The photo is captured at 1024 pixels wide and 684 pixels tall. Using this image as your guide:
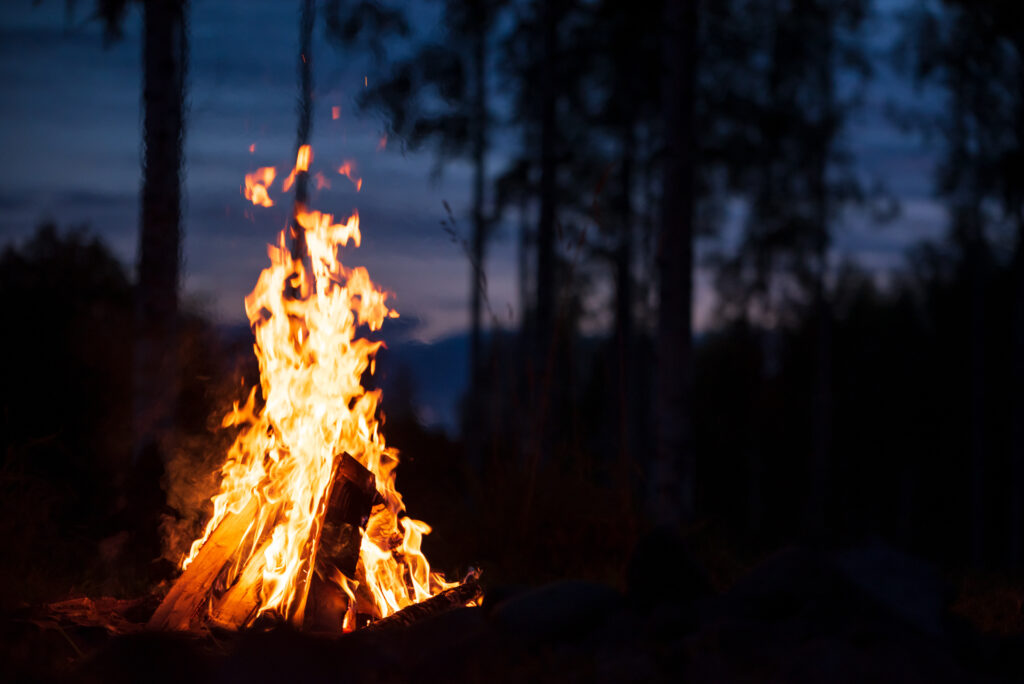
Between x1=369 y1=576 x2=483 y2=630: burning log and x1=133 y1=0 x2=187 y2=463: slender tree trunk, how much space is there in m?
3.13

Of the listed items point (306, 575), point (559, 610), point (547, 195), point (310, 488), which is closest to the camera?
point (559, 610)

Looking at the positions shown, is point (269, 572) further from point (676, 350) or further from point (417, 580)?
point (676, 350)

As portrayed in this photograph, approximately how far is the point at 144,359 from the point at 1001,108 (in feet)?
50.2

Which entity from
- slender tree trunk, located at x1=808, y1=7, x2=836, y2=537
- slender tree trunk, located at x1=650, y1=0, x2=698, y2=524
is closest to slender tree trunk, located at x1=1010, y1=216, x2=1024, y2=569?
slender tree trunk, located at x1=808, y1=7, x2=836, y2=537

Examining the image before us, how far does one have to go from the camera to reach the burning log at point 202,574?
388 cm

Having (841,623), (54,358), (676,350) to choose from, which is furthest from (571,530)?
(54,358)

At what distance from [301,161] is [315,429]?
1846mm

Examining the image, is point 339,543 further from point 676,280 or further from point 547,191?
point 547,191

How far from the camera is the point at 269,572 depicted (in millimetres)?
4141

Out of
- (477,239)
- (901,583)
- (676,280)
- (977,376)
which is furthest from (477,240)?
(901,583)

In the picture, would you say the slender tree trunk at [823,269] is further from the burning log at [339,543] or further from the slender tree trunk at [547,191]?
the burning log at [339,543]

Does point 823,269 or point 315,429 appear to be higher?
point 823,269

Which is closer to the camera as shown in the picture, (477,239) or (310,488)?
(310,488)

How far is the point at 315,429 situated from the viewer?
15.2ft
